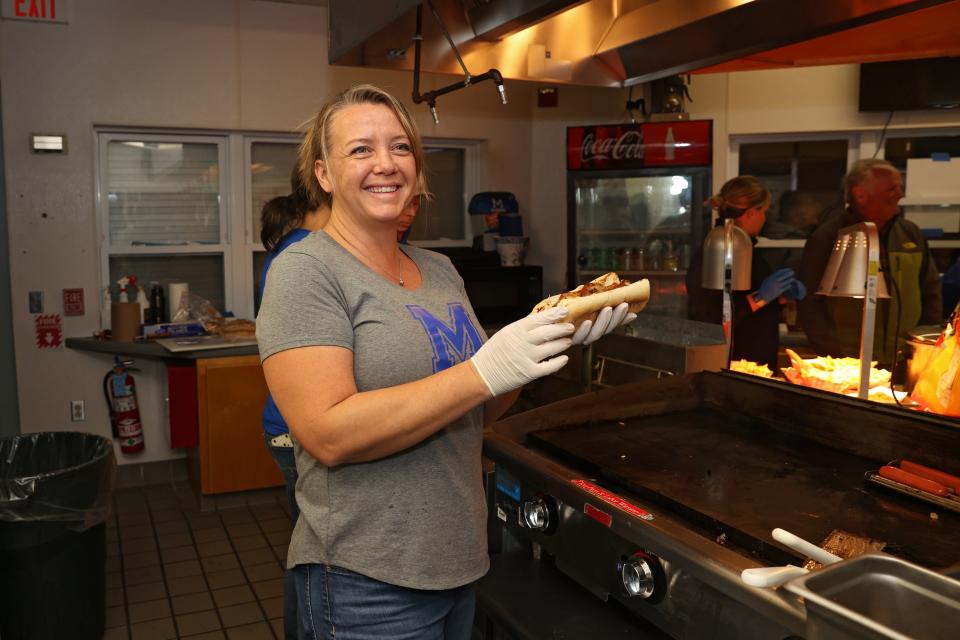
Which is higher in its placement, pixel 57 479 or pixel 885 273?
pixel 885 273

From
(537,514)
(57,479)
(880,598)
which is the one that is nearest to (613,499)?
(537,514)

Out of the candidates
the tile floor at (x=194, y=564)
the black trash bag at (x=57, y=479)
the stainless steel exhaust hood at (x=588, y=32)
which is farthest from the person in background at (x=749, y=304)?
the black trash bag at (x=57, y=479)

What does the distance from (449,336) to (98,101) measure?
12.9ft

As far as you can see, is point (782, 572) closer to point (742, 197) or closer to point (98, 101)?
point (742, 197)

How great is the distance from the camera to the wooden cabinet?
4320mm

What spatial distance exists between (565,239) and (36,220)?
10.9ft

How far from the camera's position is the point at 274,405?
2.42 m

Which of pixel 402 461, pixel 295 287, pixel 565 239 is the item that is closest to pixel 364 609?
pixel 402 461

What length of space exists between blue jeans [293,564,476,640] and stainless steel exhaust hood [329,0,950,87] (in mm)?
1369

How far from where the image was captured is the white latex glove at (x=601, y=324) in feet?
4.98

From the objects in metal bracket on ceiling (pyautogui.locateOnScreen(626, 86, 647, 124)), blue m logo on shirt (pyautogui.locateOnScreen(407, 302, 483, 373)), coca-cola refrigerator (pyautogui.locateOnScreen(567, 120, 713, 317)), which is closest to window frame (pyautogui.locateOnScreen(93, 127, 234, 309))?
coca-cola refrigerator (pyautogui.locateOnScreen(567, 120, 713, 317))

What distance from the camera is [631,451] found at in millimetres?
1998

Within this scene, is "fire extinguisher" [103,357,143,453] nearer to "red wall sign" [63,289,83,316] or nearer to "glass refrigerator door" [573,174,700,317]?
"red wall sign" [63,289,83,316]

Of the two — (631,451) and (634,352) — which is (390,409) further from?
(634,352)
